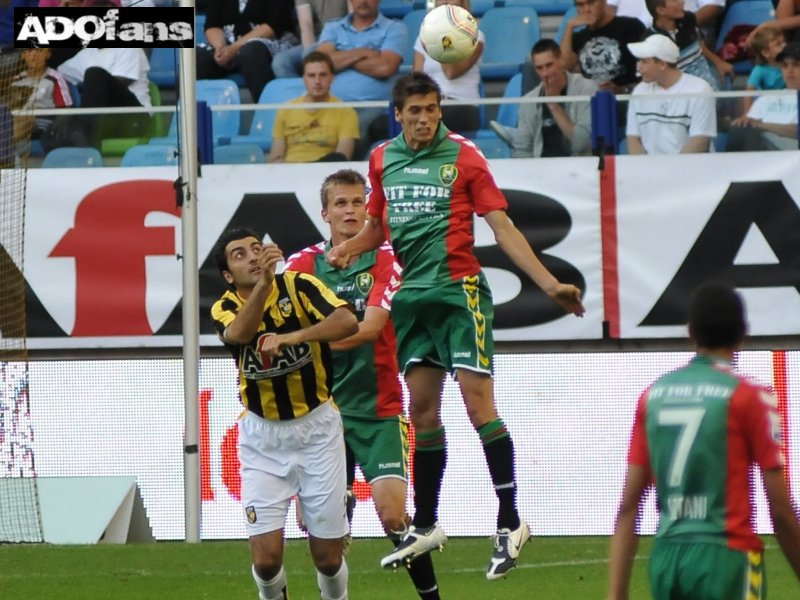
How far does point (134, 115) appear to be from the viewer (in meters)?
11.6

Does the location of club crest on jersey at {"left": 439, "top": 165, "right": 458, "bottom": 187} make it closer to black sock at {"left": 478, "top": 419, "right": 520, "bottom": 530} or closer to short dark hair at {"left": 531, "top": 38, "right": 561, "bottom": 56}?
black sock at {"left": 478, "top": 419, "right": 520, "bottom": 530}

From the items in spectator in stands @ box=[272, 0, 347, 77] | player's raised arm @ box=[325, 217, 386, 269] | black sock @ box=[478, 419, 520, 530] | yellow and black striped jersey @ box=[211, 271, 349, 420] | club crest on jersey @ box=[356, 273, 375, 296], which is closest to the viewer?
yellow and black striped jersey @ box=[211, 271, 349, 420]

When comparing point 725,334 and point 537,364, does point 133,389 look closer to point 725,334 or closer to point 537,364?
point 537,364

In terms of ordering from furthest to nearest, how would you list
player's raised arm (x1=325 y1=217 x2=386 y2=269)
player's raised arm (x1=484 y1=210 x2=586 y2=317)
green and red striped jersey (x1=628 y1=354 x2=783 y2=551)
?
player's raised arm (x1=325 y1=217 x2=386 y2=269), player's raised arm (x1=484 y1=210 x2=586 y2=317), green and red striped jersey (x1=628 y1=354 x2=783 y2=551)

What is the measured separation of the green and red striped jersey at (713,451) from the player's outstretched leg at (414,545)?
2.95 meters

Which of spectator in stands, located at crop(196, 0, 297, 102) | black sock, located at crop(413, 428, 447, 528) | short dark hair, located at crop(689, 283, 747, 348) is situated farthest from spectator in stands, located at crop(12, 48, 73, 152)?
short dark hair, located at crop(689, 283, 747, 348)

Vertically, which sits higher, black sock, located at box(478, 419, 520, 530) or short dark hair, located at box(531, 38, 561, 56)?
short dark hair, located at box(531, 38, 561, 56)

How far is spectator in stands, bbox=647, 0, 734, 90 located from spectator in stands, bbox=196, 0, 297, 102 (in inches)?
137

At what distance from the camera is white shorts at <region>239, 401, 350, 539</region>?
262 inches

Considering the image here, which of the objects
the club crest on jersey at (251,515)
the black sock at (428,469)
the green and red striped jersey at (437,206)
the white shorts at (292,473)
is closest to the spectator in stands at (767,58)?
the green and red striped jersey at (437,206)

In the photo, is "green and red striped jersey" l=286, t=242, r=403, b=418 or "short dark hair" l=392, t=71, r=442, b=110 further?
"green and red striped jersey" l=286, t=242, r=403, b=418

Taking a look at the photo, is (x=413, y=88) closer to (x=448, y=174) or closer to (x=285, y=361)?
(x=448, y=174)

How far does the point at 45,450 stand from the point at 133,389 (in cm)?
84

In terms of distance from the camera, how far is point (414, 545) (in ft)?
23.3
